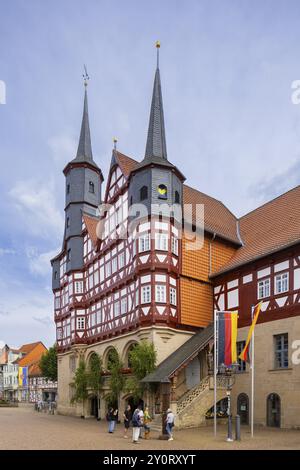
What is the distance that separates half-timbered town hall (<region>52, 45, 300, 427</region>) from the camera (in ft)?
85.6

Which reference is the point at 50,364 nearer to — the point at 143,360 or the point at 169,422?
the point at 143,360

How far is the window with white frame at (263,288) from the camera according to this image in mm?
27844

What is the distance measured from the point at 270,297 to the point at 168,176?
1053cm

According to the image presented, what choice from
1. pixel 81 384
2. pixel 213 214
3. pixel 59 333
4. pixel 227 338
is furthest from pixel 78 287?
pixel 227 338

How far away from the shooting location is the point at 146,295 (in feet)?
101

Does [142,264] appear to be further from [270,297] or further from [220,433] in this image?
[220,433]

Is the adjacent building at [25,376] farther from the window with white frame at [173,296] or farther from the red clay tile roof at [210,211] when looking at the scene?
the window with white frame at [173,296]

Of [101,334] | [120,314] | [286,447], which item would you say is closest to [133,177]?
[120,314]

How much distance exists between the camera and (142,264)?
1228 inches

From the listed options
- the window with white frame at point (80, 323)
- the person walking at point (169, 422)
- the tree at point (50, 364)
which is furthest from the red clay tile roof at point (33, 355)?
the person walking at point (169, 422)

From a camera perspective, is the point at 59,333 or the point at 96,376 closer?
the point at 96,376

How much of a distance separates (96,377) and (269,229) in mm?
16413

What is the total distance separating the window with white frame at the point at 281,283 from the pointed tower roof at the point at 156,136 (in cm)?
1050
